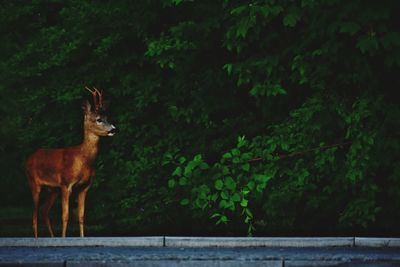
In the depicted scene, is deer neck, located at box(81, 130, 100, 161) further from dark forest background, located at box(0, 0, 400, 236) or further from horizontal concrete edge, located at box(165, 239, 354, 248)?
horizontal concrete edge, located at box(165, 239, 354, 248)

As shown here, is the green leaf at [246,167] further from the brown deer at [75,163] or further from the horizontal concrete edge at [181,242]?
the brown deer at [75,163]

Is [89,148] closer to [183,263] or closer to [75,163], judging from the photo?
[75,163]

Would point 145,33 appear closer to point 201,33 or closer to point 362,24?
point 201,33

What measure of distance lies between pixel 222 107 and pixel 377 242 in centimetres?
362

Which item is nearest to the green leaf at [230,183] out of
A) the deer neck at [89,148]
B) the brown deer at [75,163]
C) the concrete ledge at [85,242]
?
the concrete ledge at [85,242]

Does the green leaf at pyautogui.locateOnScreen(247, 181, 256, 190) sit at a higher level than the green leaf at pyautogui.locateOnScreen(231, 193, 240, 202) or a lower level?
higher

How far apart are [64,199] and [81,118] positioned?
382 cm

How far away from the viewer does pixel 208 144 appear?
14.6m

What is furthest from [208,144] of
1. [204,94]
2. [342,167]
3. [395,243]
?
[395,243]

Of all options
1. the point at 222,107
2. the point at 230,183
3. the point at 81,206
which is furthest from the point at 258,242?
the point at 222,107

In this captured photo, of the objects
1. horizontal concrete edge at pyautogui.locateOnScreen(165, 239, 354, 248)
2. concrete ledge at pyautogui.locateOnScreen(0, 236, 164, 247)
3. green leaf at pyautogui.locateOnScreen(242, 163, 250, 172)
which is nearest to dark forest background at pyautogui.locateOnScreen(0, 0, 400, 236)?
green leaf at pyautogui.locateOnScreen(242, 163, 250, 172)

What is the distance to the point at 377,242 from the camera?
38.9ft

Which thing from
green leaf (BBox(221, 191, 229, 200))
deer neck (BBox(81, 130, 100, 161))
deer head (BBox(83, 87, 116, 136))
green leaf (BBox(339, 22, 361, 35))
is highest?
green leaf (BBox(339, 22, 361, 35))

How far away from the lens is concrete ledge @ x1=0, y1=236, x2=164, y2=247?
1199cm
